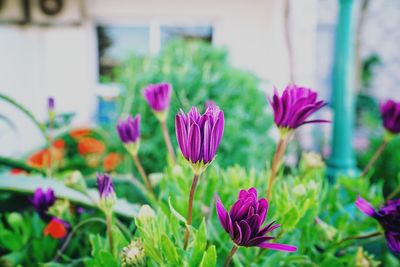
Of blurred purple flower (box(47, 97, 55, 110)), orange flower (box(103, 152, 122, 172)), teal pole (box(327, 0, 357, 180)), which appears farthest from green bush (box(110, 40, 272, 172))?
blurred purple flower (box(47, 97, 55, 110))

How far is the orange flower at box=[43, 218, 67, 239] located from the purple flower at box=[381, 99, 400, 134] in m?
0.39

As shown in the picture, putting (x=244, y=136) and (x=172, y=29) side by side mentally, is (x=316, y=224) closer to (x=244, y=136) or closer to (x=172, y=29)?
(x=244, y=136)

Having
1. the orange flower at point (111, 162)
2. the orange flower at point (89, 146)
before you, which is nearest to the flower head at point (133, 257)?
the orange flower at point (111, 162)

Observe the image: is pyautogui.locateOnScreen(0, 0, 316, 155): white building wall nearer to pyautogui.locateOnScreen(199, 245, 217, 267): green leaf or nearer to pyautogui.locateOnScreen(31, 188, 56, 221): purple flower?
pyautogui.locateOnScreen(31, 188, 56, 221): purple flower

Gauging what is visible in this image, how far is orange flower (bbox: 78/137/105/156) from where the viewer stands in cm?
118

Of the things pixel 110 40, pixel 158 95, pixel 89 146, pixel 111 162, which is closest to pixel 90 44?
pixel 110 40

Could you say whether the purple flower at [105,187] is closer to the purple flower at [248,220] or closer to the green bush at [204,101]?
the purple flower at [248,220]

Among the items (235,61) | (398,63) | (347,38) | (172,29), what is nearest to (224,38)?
(235,61)

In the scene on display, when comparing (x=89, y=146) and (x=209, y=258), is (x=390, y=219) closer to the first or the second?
(x=209, y=258)

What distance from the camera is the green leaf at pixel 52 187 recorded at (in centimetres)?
41

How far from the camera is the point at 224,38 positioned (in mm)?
3619

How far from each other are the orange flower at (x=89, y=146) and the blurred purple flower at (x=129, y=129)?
82cm

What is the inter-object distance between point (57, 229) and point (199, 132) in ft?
0.83

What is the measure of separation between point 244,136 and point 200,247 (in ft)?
2.69
